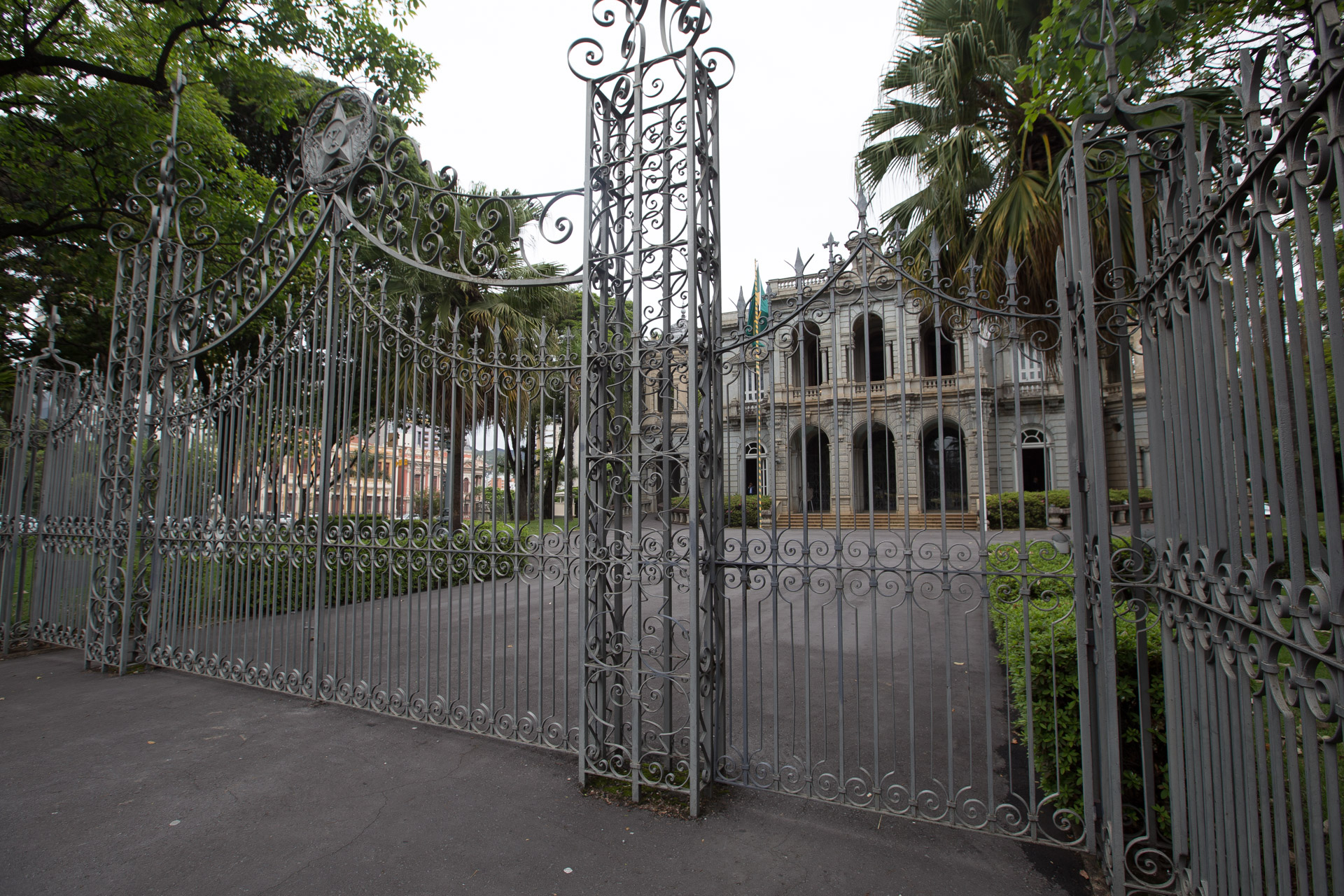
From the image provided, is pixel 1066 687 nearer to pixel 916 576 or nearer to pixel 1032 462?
pixel 916 576

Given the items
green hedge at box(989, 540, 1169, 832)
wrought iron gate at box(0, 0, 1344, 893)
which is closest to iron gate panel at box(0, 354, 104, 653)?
wrought iron gate at box(0, 0, 1344, 893)

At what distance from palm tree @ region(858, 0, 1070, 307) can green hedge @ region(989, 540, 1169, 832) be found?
18.5ft

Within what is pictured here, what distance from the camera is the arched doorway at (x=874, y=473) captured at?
3400 millimetres

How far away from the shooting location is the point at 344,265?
5.54m

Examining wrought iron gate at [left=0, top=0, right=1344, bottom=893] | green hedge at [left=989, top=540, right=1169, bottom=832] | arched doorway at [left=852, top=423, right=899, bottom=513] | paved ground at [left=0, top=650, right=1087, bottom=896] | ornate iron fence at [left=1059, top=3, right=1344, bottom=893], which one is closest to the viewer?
ornate iron fence at [left=1059, top=3, right=1344, bottom=893]

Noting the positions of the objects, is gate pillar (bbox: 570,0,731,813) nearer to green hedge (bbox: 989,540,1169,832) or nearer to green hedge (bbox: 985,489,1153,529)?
green hedge (bbox: 989,540,1169,832)

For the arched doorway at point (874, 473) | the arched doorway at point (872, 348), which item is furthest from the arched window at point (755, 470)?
the arched doorway at point (872, 348)

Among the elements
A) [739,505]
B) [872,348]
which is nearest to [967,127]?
[872,348]

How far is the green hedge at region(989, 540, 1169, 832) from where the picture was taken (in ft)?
10.2

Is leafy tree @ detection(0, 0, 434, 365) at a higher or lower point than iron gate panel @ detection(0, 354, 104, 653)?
higher

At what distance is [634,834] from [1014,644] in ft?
8.57

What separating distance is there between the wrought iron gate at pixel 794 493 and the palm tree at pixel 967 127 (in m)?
1.77

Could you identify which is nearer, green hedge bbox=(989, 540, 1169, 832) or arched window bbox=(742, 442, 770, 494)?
green hedge bbox=(989, 540, 1169, 832)

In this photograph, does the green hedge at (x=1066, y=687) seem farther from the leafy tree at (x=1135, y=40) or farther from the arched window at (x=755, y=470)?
the leafy tree at (x=1135, y=40)
